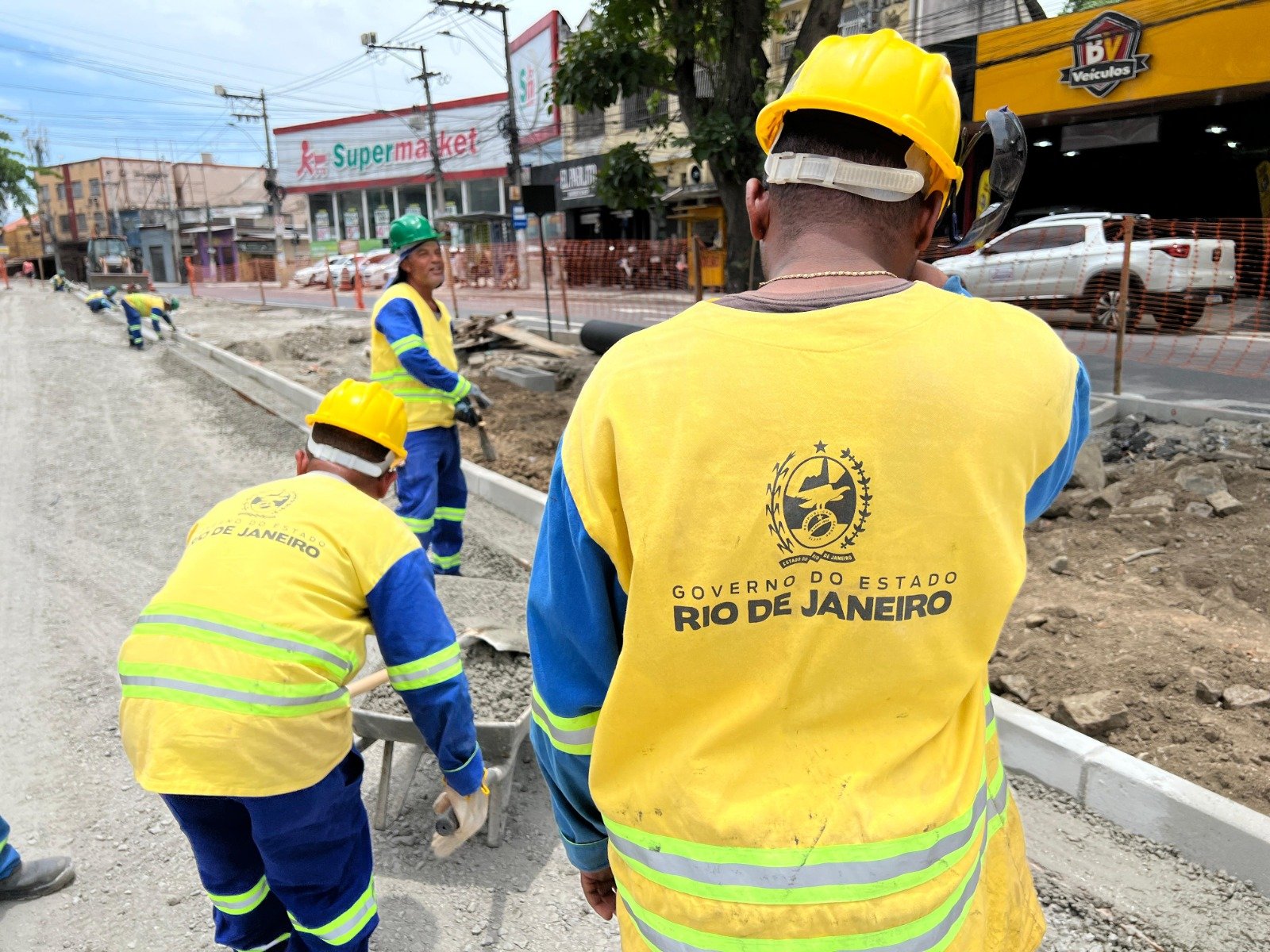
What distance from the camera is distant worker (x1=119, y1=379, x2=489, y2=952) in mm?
1923

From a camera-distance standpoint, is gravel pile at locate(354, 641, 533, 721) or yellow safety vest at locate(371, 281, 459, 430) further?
yellow safety vest at locate(371, 281, 459, 430)

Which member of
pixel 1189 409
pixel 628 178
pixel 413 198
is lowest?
pixel 1189 409

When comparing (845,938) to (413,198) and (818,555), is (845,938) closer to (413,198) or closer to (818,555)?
(818,555)

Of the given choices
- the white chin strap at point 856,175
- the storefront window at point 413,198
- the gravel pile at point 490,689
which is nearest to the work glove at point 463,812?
the gravel pile at point 490,689

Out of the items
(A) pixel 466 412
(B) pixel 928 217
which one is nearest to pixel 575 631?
(B) pixel 928 217

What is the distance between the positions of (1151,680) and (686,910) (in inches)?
123

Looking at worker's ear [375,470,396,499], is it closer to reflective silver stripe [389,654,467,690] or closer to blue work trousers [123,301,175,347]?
reflective silver stripe [389,654,467,690]

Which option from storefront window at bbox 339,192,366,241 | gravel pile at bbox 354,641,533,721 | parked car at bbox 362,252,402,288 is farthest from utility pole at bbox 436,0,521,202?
gravel pile at bbox 354,641,533,721

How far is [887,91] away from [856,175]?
4.4 inches

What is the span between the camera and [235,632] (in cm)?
194

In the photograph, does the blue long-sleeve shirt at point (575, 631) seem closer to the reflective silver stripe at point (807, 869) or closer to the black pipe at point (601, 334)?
the reflective silver stripe at point (807, 869)

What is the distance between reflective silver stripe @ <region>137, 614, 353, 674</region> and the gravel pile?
1182mm

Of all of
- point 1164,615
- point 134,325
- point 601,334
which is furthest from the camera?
point 134,325

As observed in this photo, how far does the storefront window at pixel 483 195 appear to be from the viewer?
43156 millimetres
